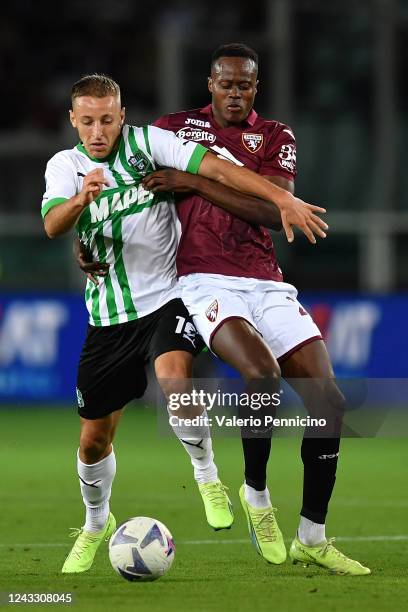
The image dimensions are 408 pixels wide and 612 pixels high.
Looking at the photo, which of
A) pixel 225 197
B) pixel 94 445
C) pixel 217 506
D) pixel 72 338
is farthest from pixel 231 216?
pixel 72 338

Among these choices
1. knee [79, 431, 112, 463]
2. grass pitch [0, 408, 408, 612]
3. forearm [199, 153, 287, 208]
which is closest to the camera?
grass pitch [0, 408, 408, 612]

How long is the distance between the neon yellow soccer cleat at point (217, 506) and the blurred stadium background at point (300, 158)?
7421mm

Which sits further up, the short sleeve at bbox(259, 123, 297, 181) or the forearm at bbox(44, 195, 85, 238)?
the short sleeve at bbox(259, 123, 297, 181)

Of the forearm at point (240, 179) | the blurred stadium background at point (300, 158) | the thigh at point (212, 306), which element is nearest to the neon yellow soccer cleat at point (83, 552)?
the thigh at point (212, 306)

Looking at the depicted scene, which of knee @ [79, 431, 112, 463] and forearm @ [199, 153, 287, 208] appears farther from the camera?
knee @ [79, 431, 112, 463]

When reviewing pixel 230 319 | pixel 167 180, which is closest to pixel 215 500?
pixel 230 319

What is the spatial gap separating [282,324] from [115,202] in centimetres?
100

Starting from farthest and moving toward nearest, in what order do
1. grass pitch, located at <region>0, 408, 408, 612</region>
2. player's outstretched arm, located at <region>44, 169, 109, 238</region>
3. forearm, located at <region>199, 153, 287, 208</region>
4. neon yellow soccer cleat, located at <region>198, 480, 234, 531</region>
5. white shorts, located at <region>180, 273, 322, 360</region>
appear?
1. neon yellow soccer cleat, located at <region>198, 480, 234, 531</region>
2. white shorts, located at <region>180, 273, 322, 360</region>
3. forearm, located at <region>199, 153, 287, 208</region>
4. player's outstretched arm, located at <region>44, 169, 109, 238</region>
5. grass pitch, located at <region>0, 408, 408, 612</region>

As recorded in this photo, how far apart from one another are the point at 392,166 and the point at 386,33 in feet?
5.34

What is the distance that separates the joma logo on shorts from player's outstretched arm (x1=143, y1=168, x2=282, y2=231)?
0.36 feet

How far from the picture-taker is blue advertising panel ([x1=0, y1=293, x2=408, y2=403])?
13797mm

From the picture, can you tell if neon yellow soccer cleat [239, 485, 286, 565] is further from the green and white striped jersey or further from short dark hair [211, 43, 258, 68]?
short dark hair [211, 43, 258, 68]

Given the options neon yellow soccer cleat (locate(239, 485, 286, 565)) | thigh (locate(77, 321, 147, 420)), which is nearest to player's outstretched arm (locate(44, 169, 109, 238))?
thigh (locate(77, 321, 147, 420))

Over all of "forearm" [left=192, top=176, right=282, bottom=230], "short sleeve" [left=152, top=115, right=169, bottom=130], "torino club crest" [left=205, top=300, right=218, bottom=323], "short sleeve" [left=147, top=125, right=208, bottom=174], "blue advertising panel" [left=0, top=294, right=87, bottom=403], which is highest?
"short sleeve" [left=152, top=115, right=169, bottom=130]
